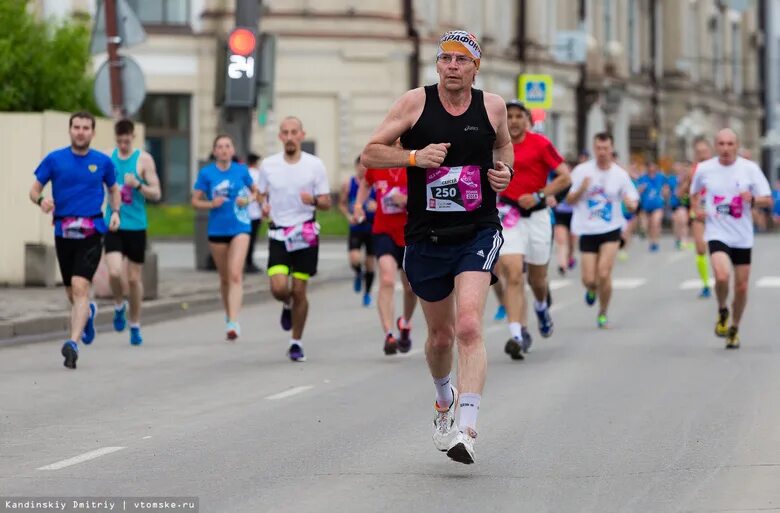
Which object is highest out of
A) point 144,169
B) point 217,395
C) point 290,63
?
point 290,63

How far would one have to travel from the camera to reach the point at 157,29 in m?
48.1

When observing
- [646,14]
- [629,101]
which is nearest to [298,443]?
[629,101]

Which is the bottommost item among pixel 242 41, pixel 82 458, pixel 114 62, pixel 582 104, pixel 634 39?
pixel 82 458

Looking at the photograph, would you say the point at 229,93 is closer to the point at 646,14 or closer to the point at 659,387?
the point at 659,387

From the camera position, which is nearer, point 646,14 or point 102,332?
point 102,332

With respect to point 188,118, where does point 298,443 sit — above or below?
below

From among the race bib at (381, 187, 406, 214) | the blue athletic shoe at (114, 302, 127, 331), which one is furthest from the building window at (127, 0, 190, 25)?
the race bib at (381, 187, 406, 214)

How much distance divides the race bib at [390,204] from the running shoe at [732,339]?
303 centimetres

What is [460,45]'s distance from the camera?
9227 mm

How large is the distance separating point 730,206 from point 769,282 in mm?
11111

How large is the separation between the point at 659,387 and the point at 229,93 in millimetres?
11902

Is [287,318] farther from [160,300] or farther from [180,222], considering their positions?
[180,222]

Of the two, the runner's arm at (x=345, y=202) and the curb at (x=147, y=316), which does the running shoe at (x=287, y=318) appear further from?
the runner's arm at (x=345, y=202)

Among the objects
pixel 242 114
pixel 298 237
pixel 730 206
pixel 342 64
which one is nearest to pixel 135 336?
pixel 298 237
